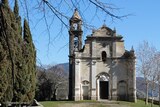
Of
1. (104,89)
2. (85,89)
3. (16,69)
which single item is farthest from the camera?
(104,89)

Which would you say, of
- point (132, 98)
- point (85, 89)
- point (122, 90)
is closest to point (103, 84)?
point (85, 89)

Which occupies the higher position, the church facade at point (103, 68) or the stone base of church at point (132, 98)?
the church facade at point (103, 68)

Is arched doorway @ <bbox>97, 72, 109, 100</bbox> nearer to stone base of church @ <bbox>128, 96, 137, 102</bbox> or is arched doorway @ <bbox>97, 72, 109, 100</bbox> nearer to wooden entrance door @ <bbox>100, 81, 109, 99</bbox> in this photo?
wooden entrance door @ <bbox>100, 81, 109, 99</bbox>

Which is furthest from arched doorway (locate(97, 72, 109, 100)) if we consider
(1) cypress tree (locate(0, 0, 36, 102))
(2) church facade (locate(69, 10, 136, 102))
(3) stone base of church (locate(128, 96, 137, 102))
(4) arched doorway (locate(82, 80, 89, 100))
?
(1) cypress tree (locate(0, 0, 36, 102))

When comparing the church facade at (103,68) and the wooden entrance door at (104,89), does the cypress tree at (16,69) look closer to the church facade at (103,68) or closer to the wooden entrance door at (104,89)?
the church facade at (103,68)

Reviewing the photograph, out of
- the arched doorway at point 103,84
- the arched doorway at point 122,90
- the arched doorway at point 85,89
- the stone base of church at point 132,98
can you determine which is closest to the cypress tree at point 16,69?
the arched doorway at point 85,89

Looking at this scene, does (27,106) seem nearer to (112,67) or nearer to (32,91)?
(32,91)

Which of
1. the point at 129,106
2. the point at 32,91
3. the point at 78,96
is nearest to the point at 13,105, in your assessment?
the point at 32,91

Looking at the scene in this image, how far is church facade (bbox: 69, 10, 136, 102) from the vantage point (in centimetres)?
5334

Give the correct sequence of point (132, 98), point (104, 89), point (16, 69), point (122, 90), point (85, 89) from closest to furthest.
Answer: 1. point (16, 69)
2. point (132, 98)
3. point (122, 90)
4. point (85, 89)
5. point (104, 89)

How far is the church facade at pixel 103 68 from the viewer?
53.3 m

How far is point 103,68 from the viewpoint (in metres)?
54.0

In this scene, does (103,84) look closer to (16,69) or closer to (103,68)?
(103,68)

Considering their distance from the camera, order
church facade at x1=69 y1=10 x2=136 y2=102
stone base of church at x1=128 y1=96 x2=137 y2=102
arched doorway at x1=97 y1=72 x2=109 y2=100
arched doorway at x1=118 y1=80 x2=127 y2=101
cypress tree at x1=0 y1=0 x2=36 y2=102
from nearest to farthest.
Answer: cypress tree at x1=0 y1=0 x2=36 y2=102
stone base of church at x1=128 y1=96 x2=137 y2=102
arched doorway at x1=118 y1=80 x2=127 y2=101
church facade at x1=69 y1=10 x2=136 y2=102
arched doorway at x1=97 y1=72 x2=109 y2=100
